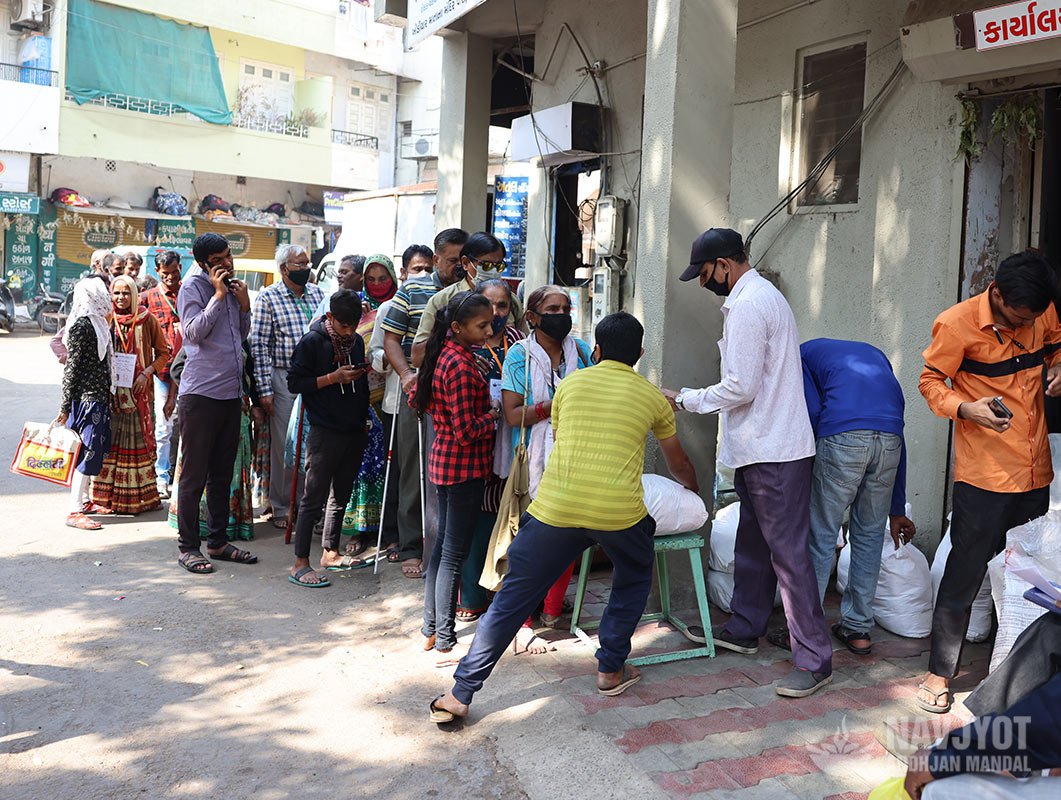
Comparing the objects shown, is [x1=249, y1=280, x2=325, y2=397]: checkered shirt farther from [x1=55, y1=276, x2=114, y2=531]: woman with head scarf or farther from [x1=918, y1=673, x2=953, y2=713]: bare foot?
[x1=918, y1=673, x2=953, y2=713]: bare foot

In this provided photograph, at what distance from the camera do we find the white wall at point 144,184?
27250 millimetres

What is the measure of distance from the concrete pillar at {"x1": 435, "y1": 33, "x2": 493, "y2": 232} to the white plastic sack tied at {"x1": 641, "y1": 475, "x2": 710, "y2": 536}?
493cm

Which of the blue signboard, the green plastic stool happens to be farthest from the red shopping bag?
the blue signboard

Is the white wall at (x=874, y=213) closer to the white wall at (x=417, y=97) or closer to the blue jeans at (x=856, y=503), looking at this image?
the blue jeans at (x=856, y=503)

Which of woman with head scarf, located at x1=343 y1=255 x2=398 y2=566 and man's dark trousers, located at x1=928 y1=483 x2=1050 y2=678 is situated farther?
woman with head scarf, located at x1=343 y1=255 x2=398 y2=566

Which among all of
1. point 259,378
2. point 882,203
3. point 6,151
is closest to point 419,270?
point 259,378

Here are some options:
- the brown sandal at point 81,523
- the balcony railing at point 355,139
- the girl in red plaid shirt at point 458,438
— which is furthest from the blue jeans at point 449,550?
the balcony railing at point 355,139

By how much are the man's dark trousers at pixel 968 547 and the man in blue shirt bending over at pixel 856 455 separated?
16.0 inches

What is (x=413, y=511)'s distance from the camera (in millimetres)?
5977

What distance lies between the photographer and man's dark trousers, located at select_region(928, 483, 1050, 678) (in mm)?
4020

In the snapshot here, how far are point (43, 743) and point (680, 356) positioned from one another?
132 inches

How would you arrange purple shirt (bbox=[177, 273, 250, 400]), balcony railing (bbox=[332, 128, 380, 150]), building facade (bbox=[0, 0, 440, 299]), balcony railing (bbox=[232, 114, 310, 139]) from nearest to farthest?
1. purple shirt (bbox=[177, 273, 250, 400])
2. building facade (bbox=[0, 0, 440, 299])
3. balcony railing (bbox=[232, 114, 310, 139])
4. balcony railing (bbox=[332, 128, 380, 150])

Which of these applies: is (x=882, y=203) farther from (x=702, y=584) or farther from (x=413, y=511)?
(x=413, y=511)

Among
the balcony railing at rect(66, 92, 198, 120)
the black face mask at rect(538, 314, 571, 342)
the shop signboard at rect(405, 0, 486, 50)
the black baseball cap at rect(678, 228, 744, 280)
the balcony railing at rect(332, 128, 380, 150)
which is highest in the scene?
the balcony railing at rect(332, 128, 380, 150)
